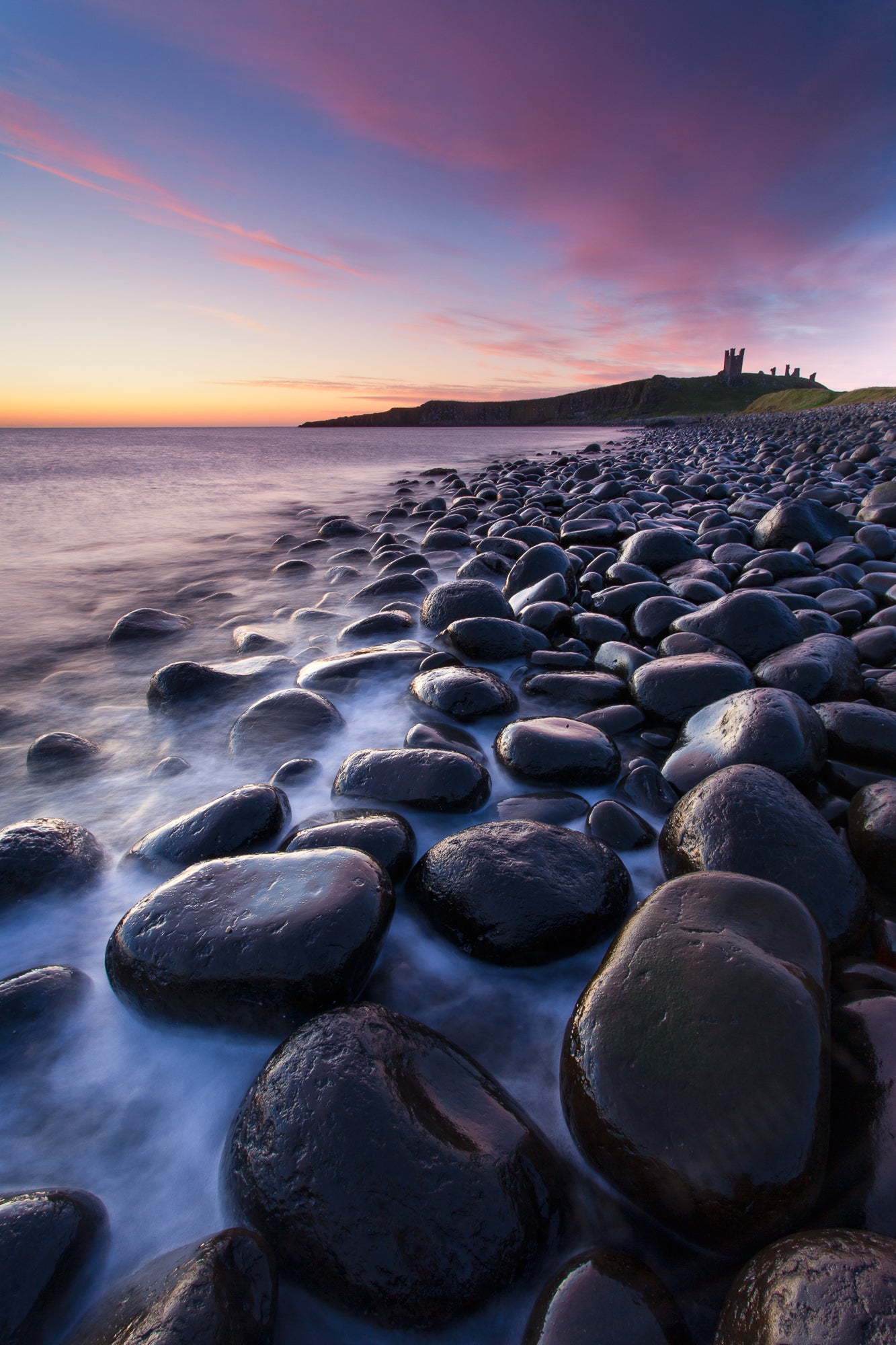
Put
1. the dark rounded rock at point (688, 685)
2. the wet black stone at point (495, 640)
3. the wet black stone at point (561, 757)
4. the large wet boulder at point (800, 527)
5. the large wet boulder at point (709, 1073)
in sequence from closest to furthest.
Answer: the large wet boulder at point (709, 1073), the wet black stone at point (561, 757), the dark rounded rock at point (688, 685), the wet black stone at point (495, 640), the large wet boulder at point (800, 527)

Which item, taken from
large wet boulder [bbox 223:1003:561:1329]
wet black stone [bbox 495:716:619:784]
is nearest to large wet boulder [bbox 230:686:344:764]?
wet black stone [bbox 495:716:619:784]

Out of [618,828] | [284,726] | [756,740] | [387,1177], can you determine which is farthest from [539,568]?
[387,1177]

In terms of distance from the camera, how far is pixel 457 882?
1.52 meters

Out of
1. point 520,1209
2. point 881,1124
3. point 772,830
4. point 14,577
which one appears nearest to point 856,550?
point 772,830

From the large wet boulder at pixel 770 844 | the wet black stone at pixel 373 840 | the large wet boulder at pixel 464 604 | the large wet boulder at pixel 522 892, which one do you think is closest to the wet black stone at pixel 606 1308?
the large wet boulder at pixel 522 892

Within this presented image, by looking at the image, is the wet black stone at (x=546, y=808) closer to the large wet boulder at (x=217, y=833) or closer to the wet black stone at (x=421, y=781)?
the wet black stone at (x=421, y=781)

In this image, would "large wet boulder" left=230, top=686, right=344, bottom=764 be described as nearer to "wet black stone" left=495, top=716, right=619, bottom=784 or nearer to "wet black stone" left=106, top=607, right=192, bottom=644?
"wet black stone" left=495, top=716, right=619, bottom=784

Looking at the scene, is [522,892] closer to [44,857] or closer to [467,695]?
[467,695]

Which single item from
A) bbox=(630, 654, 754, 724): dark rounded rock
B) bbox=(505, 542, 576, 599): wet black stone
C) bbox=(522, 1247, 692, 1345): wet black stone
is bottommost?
bbox=(522, 1247, 692, 1345): wet black stone

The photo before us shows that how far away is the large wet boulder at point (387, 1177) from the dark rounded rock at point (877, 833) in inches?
42.3

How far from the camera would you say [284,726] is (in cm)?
257

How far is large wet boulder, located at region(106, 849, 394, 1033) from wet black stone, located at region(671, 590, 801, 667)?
6.72 ft

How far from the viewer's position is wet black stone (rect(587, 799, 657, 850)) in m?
1.80

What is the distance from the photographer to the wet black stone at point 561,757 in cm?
211
